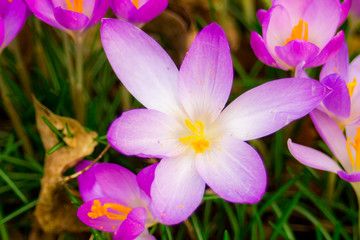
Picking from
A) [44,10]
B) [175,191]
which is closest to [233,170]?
[175,191]

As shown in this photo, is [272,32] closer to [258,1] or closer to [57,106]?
[57,106]

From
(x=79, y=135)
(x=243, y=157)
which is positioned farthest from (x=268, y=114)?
(x=79, y=135)

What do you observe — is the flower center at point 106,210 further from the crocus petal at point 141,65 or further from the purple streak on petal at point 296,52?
the purple streak on petal at point 296,52

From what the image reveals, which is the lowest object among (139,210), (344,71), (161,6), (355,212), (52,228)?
(355,212)

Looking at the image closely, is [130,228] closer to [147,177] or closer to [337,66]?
[147,177]

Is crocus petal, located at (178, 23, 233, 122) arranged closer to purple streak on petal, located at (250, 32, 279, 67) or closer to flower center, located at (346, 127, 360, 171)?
purple streak on petal, located at (250, 32, 279, 67)

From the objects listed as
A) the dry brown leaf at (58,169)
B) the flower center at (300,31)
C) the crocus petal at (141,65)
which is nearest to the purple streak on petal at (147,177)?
the crocus petal at (141,65)

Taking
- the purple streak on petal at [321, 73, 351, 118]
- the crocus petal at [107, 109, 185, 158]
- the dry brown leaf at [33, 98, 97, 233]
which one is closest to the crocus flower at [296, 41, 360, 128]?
the purple streak on petal at [321, 73, 351, 118]
